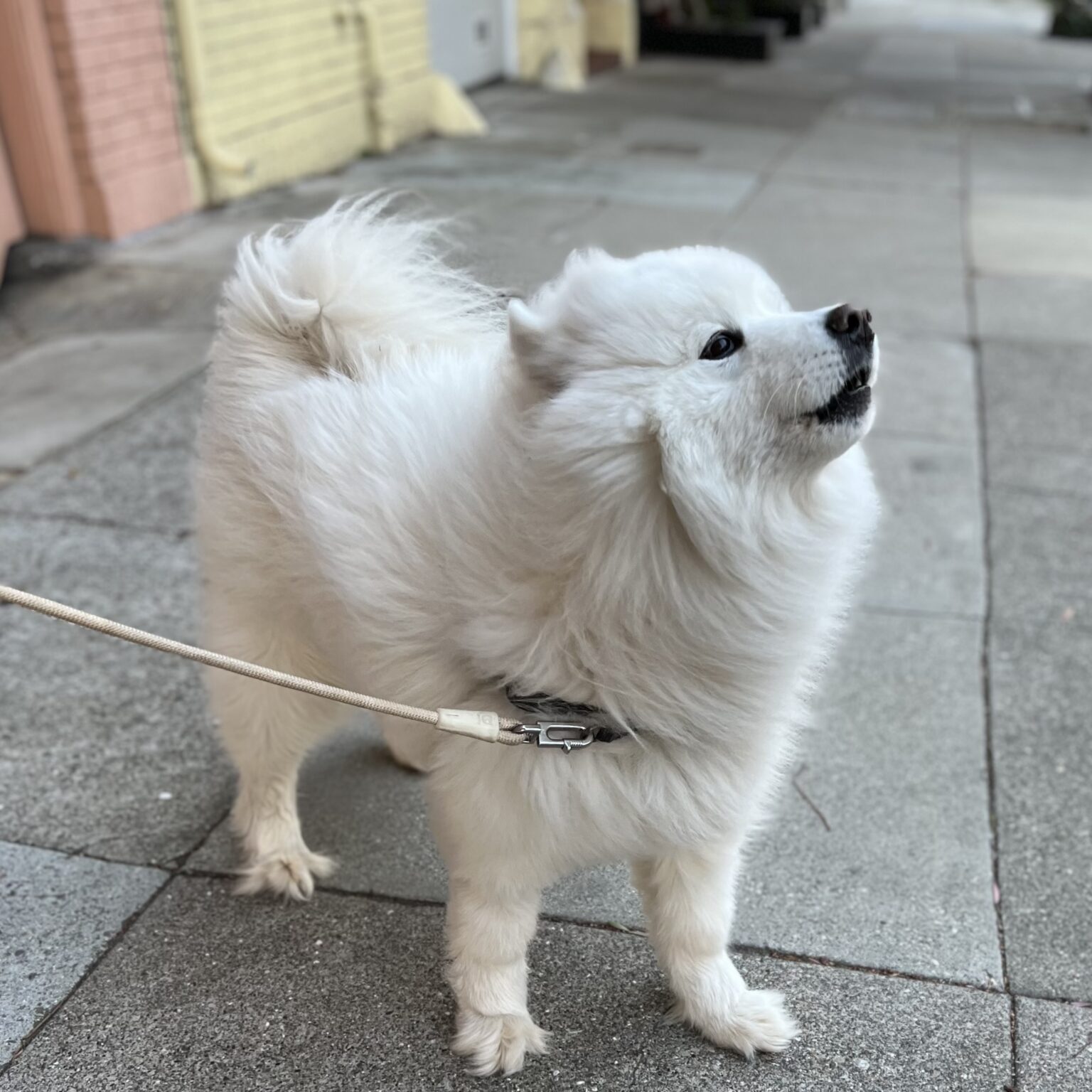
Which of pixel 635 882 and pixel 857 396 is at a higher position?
pixel 857 396

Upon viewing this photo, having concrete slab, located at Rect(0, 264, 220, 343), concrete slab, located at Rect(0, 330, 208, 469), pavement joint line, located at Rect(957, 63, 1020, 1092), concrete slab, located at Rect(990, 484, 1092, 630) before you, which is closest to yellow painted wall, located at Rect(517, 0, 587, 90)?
pavement joint line, located at Rect(957, 63, 1020, 1092)

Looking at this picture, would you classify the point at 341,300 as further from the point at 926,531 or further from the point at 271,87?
the point at 271,87

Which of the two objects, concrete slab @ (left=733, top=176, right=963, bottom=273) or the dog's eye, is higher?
the dog's eye

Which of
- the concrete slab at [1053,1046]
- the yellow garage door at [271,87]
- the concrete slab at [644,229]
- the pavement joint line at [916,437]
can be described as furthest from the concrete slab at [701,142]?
the concrete slab at [1053,1046]

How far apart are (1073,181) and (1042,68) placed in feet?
33.3

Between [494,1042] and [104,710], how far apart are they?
179 centimetres

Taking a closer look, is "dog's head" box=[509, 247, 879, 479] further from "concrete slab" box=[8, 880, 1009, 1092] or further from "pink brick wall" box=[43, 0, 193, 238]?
"pink brick wall" box=[43, 0, 193, 238]

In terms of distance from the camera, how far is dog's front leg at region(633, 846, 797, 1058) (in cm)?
239

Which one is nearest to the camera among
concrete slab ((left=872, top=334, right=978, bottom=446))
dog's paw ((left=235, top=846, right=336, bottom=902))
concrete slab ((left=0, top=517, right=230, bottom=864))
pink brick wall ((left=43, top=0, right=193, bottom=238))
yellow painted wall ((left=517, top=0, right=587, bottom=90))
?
dog's paw ((left=235, top=846, right=336, bottom=902))

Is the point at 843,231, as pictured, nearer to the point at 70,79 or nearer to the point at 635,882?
the point at 70,79

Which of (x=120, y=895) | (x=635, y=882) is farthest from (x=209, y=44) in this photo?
(x=635, y=882)

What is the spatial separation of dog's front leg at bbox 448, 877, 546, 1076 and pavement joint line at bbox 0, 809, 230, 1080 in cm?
86

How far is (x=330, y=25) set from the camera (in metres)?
9.64


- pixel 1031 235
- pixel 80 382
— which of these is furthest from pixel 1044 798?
Answer: pixel 1031 235
